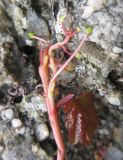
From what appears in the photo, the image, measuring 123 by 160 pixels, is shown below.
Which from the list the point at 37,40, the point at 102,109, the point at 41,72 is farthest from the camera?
the point at 102,109

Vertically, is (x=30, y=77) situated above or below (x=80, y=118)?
above

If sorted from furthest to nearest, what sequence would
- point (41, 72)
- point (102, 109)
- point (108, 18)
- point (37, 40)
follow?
1. point (102, 109)
2. point (37, 40)
3. point (41, 72)
4. point (108, 18)

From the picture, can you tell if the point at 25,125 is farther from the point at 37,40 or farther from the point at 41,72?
the point at 37,40

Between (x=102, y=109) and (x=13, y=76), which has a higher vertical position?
(x=13, y=76)

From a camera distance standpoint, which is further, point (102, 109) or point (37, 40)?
point (102, 109)

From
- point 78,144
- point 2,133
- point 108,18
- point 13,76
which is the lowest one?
point 78,144

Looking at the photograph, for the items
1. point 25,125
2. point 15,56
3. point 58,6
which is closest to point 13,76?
point 15,56

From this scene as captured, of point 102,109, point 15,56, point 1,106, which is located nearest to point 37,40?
point 15,56
